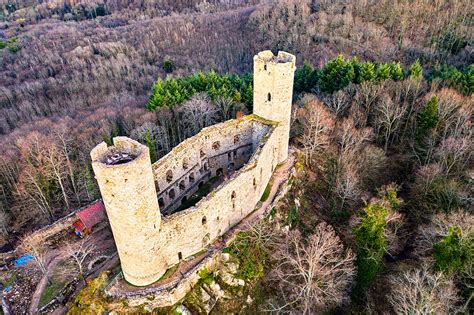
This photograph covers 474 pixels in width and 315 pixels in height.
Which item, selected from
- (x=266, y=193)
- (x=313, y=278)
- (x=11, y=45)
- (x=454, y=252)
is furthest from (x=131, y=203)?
(x=11, y=45)

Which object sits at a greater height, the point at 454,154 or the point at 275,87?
the point at 275,87

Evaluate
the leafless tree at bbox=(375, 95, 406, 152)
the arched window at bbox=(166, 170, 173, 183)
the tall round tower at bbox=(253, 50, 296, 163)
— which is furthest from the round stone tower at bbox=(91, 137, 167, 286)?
the leafless tree at bbox=(375, 95, 406, 152)

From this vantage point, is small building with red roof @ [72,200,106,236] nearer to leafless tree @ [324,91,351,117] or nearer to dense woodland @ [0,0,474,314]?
dense woodland @ [0,0,474,314]

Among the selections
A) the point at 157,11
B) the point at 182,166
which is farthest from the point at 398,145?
the point at 157,11

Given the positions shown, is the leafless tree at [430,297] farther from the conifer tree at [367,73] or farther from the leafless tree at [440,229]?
the conifer tree at [367,73]

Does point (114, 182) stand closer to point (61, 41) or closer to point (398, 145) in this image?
point (398, 145)

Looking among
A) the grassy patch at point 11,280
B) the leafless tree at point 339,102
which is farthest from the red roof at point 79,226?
the leafless tree at point 339,102

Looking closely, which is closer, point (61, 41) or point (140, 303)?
point (140, 303)

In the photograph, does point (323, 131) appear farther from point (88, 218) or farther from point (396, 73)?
point (88, 218)
